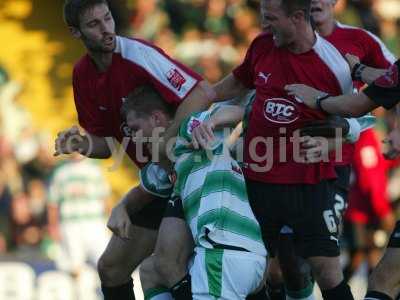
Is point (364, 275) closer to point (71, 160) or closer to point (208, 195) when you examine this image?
point (71, 160)

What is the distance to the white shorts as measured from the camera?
568cm

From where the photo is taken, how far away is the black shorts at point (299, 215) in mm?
6266

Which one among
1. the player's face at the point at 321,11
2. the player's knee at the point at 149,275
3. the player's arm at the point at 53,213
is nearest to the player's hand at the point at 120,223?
the player's knee at the point at 149,275

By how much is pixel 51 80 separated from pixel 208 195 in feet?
29.0

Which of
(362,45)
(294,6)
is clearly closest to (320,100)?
(294,6)

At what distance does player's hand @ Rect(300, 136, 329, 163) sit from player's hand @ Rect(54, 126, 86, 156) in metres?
1.41

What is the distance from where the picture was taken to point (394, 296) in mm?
5867

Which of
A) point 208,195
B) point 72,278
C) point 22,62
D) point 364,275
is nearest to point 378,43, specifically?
point 208,195

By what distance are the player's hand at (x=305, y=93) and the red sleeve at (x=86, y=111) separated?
1.30m

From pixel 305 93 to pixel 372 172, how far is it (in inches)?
207

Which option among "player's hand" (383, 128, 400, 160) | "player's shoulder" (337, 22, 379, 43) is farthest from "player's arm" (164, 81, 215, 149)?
"player's hand" (383, 128, 400, 160)

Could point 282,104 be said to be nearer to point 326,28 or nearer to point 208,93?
point 208,93

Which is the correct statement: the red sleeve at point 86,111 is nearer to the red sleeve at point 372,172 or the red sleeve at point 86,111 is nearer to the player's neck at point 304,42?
the player's neck at point 304,42

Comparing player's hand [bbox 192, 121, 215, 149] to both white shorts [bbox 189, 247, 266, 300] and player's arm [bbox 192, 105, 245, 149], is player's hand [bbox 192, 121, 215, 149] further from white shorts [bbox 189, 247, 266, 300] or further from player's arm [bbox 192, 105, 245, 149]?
white shorts [bbox 189, 247, 266, 300]
